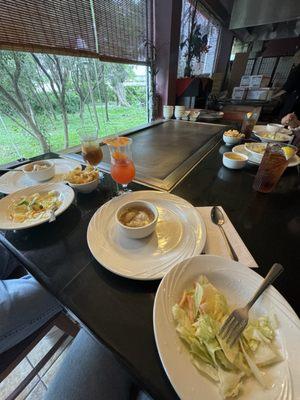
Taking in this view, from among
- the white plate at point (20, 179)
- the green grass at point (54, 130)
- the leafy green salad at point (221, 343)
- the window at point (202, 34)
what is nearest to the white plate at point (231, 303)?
the leafy green salad at point (221, 343)

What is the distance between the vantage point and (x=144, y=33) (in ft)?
7.46

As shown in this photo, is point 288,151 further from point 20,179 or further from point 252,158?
point 20,179

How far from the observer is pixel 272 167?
27.5 inches

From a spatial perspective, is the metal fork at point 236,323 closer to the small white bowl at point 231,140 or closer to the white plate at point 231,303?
the white plate at point 231,303

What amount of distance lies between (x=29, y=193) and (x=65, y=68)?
1.74 metres

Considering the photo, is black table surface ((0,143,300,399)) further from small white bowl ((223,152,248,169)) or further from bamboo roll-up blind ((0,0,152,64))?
bamboo roll-up blind ((0,0,152,64))

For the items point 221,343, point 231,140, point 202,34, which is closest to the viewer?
point 221,343

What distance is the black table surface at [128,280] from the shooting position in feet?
1.07

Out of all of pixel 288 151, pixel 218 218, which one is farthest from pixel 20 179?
pixel 288 151

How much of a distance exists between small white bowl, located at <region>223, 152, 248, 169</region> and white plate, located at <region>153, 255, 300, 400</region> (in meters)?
0.62

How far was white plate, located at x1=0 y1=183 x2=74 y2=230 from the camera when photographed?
0.53 m

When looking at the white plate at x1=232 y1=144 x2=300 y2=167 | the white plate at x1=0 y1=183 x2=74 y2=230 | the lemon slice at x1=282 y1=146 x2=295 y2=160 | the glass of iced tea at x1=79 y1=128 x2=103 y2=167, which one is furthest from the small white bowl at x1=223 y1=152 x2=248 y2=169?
the white plate at x1=0 y1=183 x2=74 y2=230

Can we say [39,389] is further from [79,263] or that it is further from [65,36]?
[65,36]

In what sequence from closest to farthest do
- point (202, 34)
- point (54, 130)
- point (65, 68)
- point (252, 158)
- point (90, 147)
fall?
point (90, 147), point (252, 158), point (65, 68), point (54, 130), point (202, 34)
